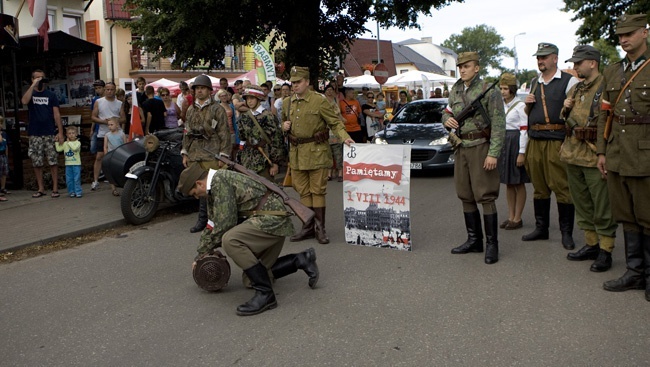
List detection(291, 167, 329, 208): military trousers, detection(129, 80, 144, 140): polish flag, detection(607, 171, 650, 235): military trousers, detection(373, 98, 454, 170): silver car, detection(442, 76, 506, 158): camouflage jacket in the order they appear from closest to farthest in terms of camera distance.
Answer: detection(607, 171, 650, 235): military trousers → detection(442, 76, 506, 158): camouflage jacket → detection(291, 167, 329, 208): military trousers → detection(129, 80, 144, 140): polish flag → detection(373, 98, 454, 170): silver car

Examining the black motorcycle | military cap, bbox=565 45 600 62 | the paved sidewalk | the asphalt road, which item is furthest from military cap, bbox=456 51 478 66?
the paved sidewalk

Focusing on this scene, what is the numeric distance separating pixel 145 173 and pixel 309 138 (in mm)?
2748

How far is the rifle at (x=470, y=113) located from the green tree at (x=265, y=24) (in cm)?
849

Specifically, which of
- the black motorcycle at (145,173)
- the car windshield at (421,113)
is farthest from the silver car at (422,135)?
the black motorcycle at (145,173)

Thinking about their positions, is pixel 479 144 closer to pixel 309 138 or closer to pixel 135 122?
pixel 309 138

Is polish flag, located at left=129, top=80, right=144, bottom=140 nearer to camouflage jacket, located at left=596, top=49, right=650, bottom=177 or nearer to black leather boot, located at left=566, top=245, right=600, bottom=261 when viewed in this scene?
black leather boot, located at left=566, top=245, right=600, bottom=261

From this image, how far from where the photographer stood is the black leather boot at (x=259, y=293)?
515 centimetres

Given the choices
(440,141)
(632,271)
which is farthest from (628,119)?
(440,141)

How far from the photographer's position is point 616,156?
17.7ft

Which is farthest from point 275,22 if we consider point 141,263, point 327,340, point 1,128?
point 327,340

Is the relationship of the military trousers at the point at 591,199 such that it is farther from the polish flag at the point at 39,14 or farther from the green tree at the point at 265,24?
the polish flag at the point at 39,14

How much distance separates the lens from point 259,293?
525 cm

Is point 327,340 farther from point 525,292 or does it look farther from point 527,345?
point 525,292

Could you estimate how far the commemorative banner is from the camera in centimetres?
703
